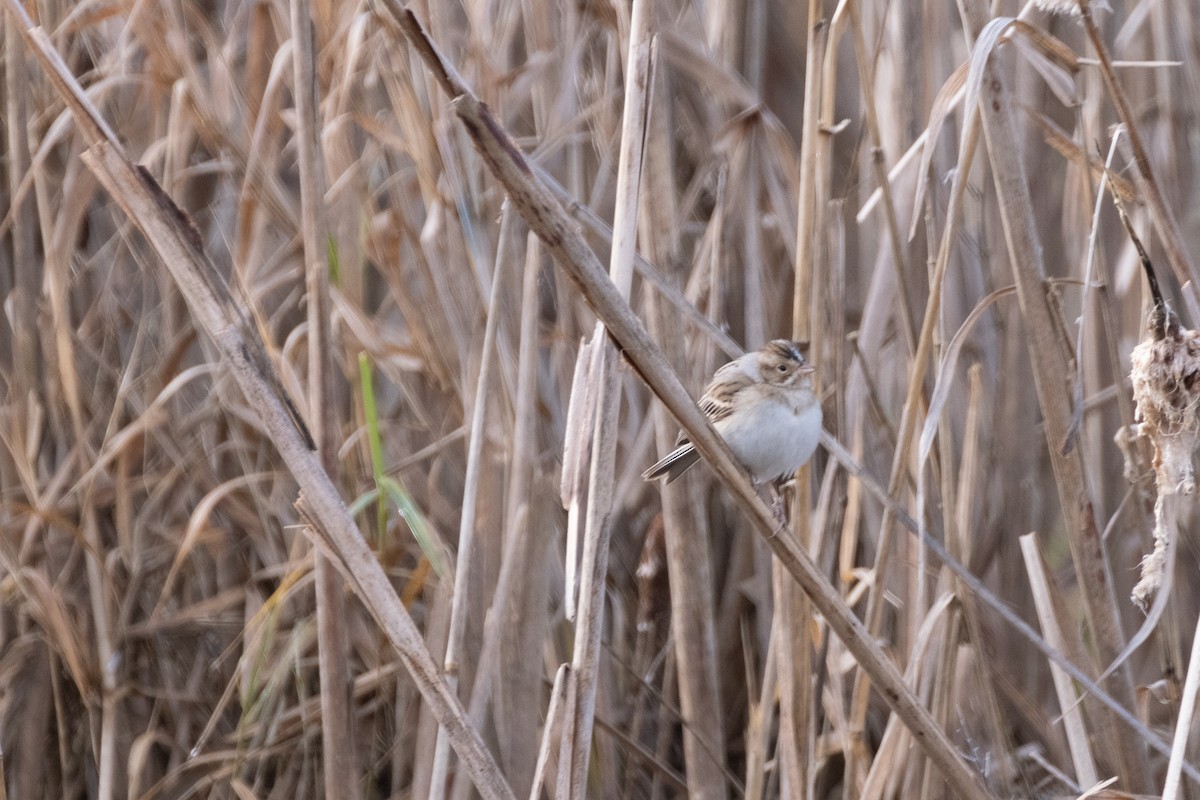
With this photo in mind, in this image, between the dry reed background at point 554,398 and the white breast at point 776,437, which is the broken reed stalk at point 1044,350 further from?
the white breast at point 776,437

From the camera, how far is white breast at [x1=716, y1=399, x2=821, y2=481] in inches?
68.9

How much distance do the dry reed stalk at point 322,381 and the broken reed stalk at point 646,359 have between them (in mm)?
461

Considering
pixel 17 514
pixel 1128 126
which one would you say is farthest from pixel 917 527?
pixel 17 514

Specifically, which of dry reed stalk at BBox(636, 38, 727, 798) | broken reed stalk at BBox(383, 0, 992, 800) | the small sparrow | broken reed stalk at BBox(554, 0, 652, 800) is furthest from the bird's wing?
broken reed stalk at BBox(383, 0, 992, 800)

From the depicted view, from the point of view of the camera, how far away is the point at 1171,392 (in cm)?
112

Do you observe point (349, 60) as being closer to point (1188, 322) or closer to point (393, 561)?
point (393, 561)

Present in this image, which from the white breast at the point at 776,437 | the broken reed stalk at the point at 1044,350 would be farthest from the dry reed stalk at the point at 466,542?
the broken reed stalk at the point at 1044,350

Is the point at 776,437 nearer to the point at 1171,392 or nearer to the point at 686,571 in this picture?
the point at 686,571

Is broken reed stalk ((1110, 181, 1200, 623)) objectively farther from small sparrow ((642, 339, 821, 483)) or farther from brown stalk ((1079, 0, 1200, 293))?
small sparrow ((642, 339, 821, 483))

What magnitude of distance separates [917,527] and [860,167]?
2.68 ft

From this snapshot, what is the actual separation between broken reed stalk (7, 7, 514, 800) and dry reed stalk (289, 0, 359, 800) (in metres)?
0.28

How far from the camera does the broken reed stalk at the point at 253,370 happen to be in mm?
1046

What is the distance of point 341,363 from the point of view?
7.11 ft

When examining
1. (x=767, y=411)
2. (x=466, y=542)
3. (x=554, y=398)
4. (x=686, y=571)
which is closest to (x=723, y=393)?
(x=767, y=411)
